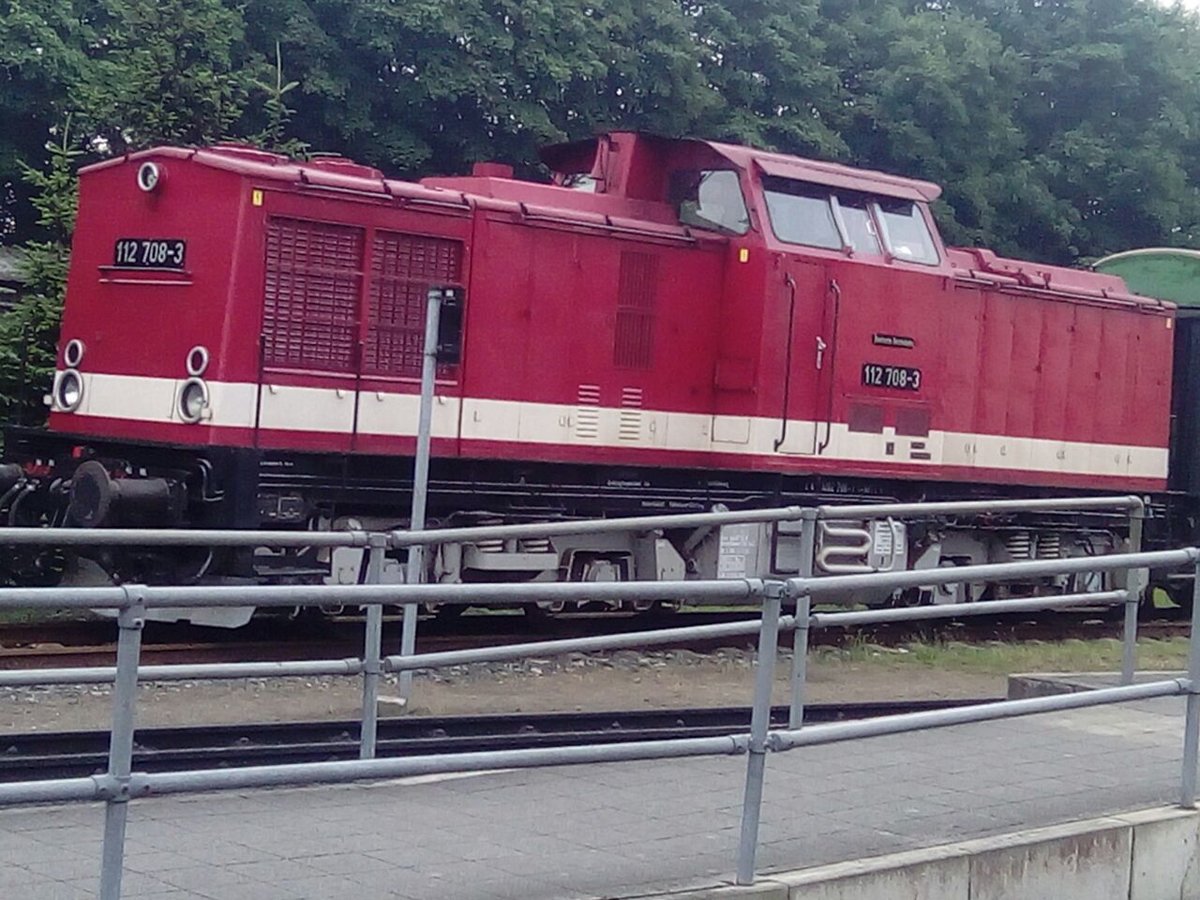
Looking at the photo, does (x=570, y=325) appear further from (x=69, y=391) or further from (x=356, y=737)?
(x=356, y=737)

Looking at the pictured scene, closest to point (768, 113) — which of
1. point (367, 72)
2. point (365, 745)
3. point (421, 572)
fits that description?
point (367, 72)

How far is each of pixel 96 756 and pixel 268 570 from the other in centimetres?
390

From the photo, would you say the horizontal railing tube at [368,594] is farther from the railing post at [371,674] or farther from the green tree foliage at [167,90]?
the green tree foliage at [167,90]

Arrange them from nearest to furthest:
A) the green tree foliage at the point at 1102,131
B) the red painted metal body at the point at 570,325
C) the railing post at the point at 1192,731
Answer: the railing post at the point at 1192,731, the red painted metal body at the point at 570,325, the green tree foliage at the point at 1102,131

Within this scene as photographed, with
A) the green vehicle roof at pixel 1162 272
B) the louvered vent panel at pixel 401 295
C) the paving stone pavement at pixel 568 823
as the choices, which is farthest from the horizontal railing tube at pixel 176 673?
→ the green vehicle roof at pixel 1162 272

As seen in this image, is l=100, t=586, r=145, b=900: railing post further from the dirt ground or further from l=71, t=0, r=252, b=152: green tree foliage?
l=71, t=0, r=252, b=152: green tree foliage

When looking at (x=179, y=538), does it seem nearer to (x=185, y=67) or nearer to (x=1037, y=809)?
(x=1037, y=809)

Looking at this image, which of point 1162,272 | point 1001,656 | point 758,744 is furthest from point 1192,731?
point 1162,272

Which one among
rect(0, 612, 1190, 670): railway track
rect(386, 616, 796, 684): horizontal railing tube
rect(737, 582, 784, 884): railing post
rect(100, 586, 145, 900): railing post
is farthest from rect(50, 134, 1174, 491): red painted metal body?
rect(100, 586, 145, 900): railing post

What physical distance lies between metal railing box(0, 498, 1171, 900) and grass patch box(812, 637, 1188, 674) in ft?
12.5

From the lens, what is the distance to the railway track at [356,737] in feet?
23.0

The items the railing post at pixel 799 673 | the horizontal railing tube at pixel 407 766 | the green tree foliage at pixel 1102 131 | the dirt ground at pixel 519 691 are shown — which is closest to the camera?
the horizontal railing tube at pixel 407 766

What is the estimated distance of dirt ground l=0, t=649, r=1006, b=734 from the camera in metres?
9.16

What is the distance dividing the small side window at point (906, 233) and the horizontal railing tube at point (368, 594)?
9445mm
